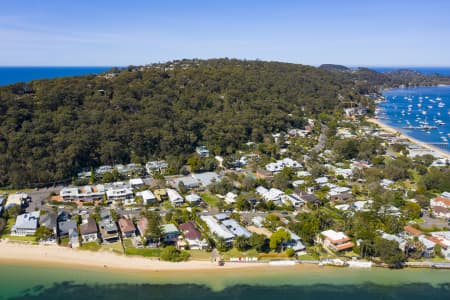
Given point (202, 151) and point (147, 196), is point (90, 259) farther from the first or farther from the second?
point (202, 151)

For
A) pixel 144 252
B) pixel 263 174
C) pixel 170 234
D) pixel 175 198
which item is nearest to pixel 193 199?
pixel 175 198

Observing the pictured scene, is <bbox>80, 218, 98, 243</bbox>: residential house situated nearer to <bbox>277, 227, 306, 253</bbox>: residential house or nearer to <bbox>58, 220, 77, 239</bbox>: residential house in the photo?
<bbox>58, 220, 77, 239</bbox>: residential house

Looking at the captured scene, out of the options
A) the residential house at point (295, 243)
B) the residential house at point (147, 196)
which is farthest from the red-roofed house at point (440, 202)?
the residential house at point (147, 196)

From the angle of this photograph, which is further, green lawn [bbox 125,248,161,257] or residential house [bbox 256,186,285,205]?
residential house [bbox 256,186,285,205]

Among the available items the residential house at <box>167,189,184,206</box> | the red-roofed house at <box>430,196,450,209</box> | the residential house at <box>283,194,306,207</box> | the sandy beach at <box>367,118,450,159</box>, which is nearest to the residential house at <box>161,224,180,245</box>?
the residential house at <box>167,189,184,206</box>

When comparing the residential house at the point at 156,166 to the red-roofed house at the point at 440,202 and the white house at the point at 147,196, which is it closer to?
the white house at the point at 147,196

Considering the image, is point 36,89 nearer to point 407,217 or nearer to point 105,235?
point 105,235
